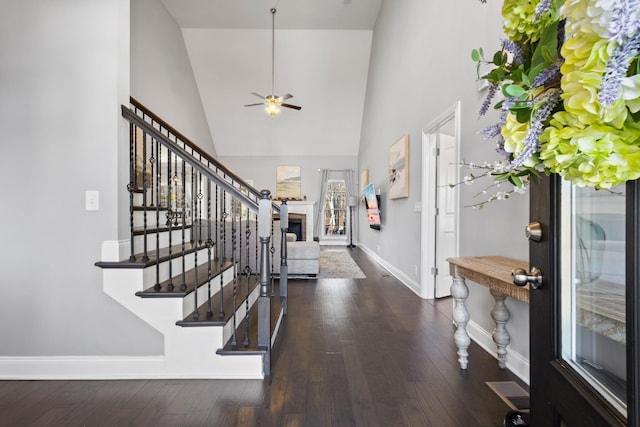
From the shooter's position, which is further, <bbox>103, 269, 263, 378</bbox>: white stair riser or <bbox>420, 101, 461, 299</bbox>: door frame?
<bbox>420, 101, 461, 299</bbox>: door frame

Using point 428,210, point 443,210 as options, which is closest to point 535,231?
point 428,210

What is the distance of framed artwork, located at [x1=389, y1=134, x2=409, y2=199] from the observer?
436cm

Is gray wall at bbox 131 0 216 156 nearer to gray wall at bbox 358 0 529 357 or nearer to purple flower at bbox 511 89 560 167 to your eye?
gray wall at bbox 358 0 529 357

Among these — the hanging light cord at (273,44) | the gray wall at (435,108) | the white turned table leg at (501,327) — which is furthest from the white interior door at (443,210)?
the hanging light cord at (273,44)

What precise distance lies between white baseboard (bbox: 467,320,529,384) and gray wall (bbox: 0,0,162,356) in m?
2.41

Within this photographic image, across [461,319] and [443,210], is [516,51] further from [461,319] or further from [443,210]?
[443,210]

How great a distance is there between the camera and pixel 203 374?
6.77ft

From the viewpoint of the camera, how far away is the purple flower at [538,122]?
587 millimetres

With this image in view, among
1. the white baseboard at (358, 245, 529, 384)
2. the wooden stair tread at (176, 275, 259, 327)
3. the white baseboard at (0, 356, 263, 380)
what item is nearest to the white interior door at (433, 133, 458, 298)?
the white baseboard at (358, 245, 529, 384)

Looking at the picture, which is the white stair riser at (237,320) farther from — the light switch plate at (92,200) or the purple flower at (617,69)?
the purple flower at (617,69)

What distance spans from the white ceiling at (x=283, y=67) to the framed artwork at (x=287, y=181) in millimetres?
578

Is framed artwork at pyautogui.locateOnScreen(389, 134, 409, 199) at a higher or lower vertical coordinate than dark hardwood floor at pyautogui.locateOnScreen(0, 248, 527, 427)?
higher

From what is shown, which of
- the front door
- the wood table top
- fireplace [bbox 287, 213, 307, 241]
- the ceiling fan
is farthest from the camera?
fireplace [bbox 287, 213, 307, 241]

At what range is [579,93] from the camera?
495 millimetres
